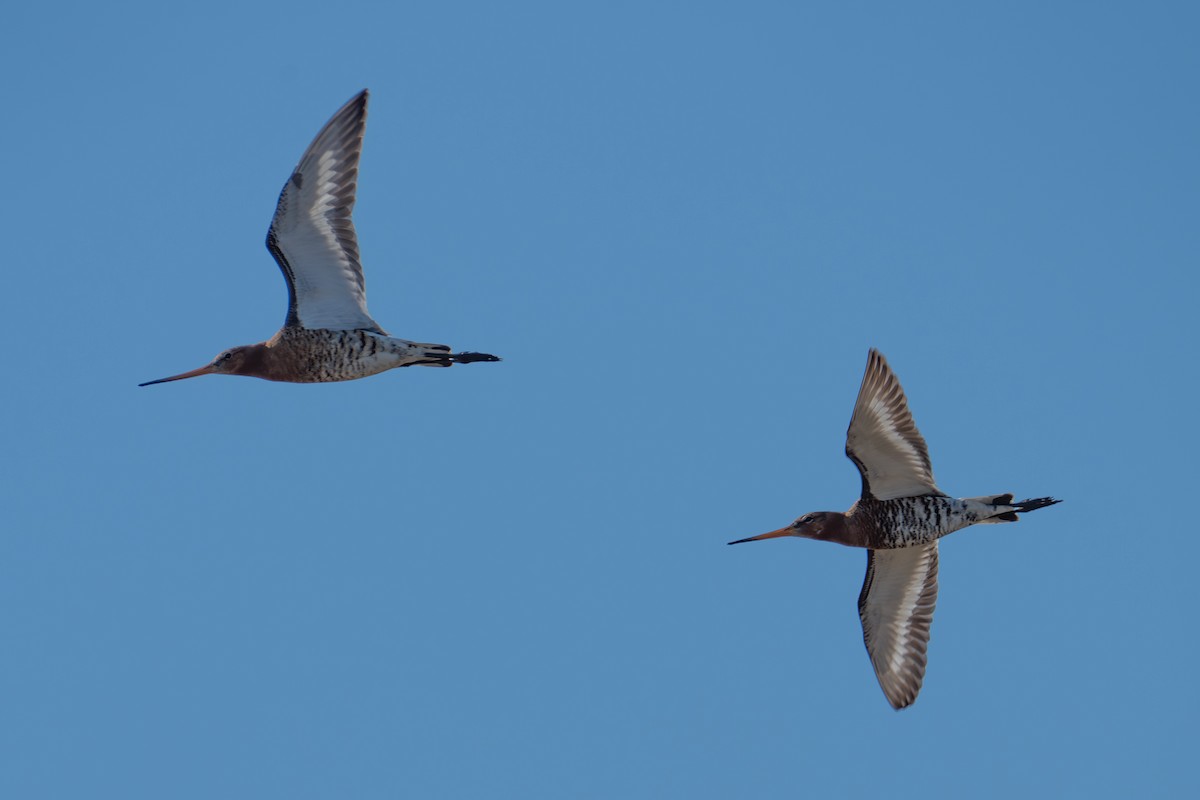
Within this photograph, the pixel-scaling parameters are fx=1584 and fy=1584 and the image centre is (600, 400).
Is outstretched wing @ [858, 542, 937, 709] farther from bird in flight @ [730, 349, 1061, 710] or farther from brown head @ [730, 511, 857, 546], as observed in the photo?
brown head @ [730, 511, 857, 546]

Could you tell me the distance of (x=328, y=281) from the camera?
1930 cm

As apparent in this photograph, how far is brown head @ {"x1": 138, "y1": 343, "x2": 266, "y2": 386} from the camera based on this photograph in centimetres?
1948

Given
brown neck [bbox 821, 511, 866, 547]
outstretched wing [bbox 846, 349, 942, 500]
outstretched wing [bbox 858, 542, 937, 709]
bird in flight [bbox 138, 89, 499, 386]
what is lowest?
outstretched wing [bbox 858, 542, 937, 709]

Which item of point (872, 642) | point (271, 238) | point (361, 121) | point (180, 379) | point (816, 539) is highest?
point (361, 121)

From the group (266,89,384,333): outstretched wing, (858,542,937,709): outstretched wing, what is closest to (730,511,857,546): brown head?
(858,542,937,709): outstretched wing

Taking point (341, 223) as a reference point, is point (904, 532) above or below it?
below

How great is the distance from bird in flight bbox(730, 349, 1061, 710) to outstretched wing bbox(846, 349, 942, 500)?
A: 0.01 meters

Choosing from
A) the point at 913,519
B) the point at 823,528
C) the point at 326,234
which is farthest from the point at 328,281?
the point at 913,519

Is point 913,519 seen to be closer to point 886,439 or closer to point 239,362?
point 886,439

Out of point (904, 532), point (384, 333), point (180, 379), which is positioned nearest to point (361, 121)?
point (384, 333)

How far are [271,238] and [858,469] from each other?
767 cm

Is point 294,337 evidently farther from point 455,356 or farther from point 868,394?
point 868,394

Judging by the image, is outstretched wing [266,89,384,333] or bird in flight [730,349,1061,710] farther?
outstretched wing [266,89,384,333]

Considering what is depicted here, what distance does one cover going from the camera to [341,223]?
63.1 feet
